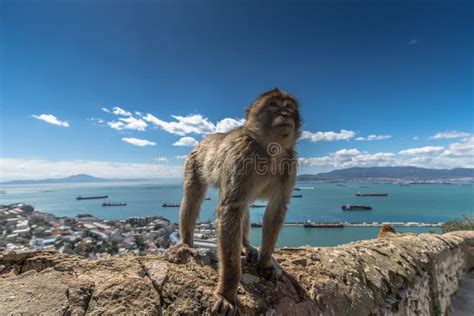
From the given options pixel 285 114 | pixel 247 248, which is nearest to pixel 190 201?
pixel 247 248

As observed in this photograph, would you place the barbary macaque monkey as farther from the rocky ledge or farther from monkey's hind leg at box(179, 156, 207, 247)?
the rocky ledge

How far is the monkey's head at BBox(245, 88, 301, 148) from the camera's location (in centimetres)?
300

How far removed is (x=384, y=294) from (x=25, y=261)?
11.4 ft

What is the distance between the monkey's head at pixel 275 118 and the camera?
3.00 metres


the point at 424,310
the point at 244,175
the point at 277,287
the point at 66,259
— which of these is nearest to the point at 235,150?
the point at 244,175

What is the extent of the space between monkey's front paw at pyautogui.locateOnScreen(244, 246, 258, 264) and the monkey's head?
46.6 inches

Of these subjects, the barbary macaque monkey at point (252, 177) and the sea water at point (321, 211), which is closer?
the barbary macaque monkey at point (252, 177)

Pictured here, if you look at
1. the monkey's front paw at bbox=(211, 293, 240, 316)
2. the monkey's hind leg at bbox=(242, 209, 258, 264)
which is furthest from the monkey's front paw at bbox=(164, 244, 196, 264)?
the monkey's hind leg at bbox=(242, 209, 258, 264)

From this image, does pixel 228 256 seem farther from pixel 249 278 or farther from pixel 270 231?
pixel 270 231

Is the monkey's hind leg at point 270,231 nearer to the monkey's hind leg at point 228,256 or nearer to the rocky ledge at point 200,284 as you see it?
the rocky ledge at point 200,284

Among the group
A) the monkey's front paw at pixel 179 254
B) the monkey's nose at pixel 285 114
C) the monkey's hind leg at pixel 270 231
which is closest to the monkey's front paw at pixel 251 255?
the monkey's hind leg at pixel 270 231

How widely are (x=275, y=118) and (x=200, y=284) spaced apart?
1.80 metres

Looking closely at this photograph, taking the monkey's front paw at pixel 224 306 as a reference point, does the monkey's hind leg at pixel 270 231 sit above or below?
above

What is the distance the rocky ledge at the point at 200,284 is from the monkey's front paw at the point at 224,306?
6 centimetres
